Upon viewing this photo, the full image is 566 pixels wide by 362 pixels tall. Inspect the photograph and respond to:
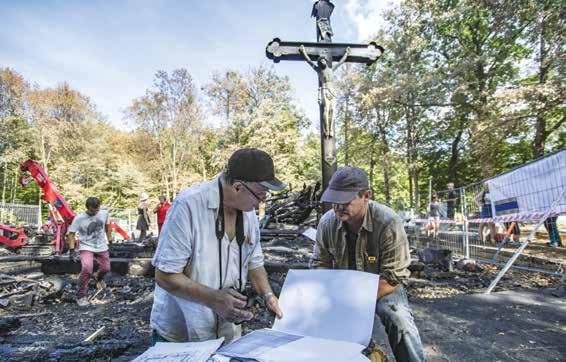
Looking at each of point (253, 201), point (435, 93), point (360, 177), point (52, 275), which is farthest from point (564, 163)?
point (435, 93)

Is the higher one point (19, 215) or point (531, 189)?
point (531, 189)

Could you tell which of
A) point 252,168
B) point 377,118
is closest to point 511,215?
point 252,168

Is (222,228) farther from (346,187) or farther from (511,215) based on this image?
(511,215)

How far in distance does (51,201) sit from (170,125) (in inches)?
810

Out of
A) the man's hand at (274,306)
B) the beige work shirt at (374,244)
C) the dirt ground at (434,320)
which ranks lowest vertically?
the dirt ground at (434,320)

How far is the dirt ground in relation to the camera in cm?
317

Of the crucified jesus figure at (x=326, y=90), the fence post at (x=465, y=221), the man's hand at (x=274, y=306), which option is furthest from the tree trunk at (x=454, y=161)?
the man's hand at (x=274, y=306)

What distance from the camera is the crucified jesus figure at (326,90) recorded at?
7699 millimetres

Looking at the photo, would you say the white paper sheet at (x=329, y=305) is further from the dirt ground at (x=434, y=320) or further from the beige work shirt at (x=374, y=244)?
the dirt ground at (x=434, y=320)

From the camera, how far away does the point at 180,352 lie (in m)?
1.17

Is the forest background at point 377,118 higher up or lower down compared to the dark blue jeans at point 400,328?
higher up

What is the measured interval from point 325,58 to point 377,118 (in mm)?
19636

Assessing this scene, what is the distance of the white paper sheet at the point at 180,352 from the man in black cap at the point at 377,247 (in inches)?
45.4

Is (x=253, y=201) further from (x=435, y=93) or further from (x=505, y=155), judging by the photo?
(x=505, y=155)
